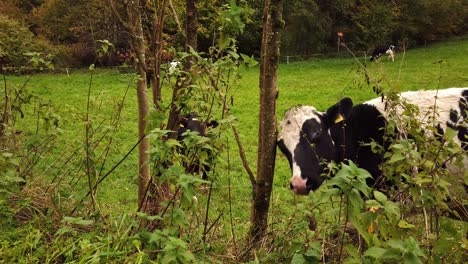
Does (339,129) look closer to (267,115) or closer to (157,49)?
(267,115)

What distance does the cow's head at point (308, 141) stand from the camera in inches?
154

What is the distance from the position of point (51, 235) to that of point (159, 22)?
7.49 feet

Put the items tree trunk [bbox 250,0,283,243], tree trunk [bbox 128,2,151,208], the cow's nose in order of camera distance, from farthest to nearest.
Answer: tree trunk [bbox 128,2,151,208]
the cow's nose
tree trunk [bbox 250,0,283,243]

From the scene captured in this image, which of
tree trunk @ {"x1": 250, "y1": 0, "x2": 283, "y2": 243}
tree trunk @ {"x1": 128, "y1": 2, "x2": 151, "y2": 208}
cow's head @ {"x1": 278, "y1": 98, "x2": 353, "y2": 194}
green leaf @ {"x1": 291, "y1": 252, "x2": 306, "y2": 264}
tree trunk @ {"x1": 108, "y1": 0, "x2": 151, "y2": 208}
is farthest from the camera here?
tree trunk @ {"x1": 128, "y1": 2, "x2": 151, "y2": 208}

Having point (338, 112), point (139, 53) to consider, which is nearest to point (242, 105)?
point (338, 112)

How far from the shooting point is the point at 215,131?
8.92 ft

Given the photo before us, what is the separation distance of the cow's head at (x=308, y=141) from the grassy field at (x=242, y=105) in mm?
202

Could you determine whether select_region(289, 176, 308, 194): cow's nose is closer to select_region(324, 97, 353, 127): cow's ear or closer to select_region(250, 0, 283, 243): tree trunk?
select_region(250, 0, 283, 243): tree trunk

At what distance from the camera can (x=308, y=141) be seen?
13.1 ft

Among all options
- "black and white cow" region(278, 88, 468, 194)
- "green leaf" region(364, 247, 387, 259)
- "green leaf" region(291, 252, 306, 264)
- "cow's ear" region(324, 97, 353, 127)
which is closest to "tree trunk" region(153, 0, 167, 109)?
"black and white cow" region(278, 88, 468, 194)

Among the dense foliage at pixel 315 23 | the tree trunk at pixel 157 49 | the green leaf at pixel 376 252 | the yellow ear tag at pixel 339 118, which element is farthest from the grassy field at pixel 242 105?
the dense foliage at pixel 315 23

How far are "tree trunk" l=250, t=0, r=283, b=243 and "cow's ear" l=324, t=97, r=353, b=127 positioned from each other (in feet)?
4.42

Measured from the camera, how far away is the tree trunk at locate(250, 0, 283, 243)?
3.17 metres

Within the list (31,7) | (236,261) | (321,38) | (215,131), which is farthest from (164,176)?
(31,7)
